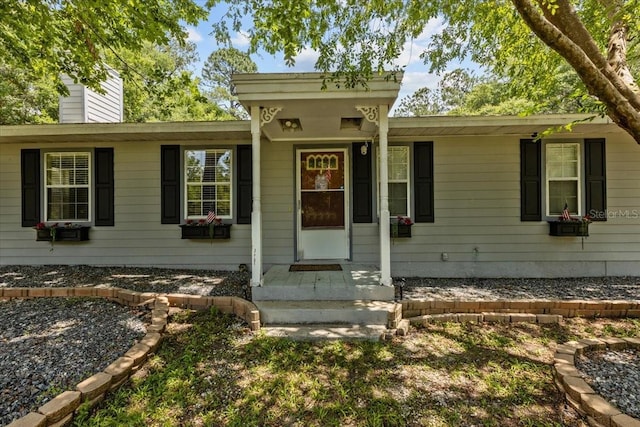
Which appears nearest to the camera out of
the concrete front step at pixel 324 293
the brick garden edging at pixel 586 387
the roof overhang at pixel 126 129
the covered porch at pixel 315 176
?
the brick garden edging at pixel 586 387

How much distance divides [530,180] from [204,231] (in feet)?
18.2

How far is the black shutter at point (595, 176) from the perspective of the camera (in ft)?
17.9

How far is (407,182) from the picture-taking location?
224 inches

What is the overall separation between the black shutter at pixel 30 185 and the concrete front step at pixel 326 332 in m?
5.11

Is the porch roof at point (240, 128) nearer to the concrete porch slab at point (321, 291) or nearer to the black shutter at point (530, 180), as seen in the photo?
the black shutter at point (530, 180)

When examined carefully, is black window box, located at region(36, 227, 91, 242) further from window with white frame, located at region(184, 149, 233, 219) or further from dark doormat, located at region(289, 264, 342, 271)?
dark doormat, located at region(289, 264, 342, 271)

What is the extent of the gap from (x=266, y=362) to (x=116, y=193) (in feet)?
15.1

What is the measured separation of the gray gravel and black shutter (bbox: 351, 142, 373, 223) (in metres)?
1.31

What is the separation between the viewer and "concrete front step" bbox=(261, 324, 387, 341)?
3.27 metres

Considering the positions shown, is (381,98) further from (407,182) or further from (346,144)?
(407,182)

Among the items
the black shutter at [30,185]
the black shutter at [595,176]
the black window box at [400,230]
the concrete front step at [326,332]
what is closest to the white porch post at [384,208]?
the concrete front step at [326,332]

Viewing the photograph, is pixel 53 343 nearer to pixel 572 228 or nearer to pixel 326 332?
pixel 326 332

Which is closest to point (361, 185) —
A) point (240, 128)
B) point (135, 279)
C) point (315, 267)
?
point (315, 267)

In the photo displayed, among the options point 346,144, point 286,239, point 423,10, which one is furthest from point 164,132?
point 423,10
